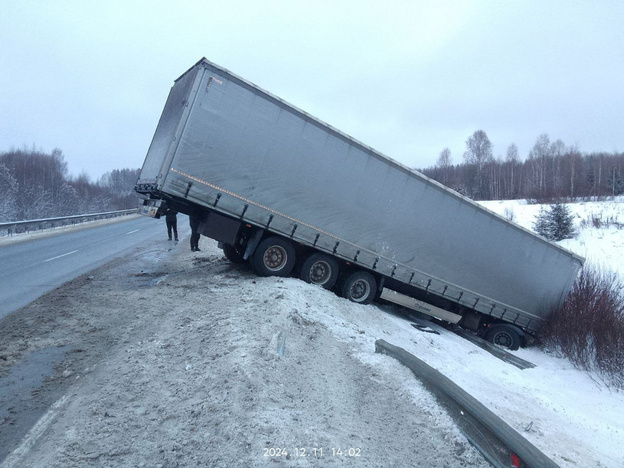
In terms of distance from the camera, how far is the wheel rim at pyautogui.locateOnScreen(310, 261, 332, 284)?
32.4ft

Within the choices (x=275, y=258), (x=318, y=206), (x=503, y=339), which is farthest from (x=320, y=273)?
(x=503, y=339)

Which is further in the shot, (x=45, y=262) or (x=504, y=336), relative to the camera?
(x=504, y=336)

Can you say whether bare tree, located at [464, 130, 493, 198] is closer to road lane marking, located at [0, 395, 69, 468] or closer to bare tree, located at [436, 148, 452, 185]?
bare tree, located at [436, 148, 452, 185]

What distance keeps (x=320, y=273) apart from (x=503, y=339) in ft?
23.3

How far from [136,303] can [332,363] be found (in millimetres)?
4110

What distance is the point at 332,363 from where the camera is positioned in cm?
545

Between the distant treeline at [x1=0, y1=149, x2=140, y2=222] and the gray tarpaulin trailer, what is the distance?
30.3 meters

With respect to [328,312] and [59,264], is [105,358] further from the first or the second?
[59,264]

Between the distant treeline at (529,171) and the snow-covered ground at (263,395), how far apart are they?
137 ft

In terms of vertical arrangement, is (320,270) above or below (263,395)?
above

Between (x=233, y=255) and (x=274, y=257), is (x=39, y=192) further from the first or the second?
(x=274, y=257)

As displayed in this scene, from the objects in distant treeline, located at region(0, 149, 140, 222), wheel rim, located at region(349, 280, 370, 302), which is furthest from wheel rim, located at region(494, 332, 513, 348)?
distant treeline, located at region(0, 149, 140, 222)

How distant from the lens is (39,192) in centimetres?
4534

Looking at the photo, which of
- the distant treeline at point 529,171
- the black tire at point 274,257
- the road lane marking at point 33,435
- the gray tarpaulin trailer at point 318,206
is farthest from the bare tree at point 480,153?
the road lane marking at point 33,435
